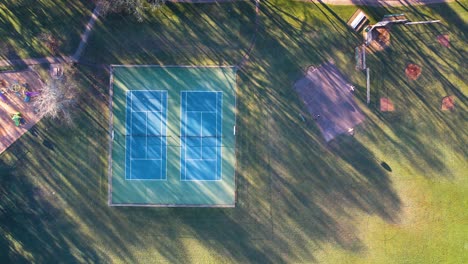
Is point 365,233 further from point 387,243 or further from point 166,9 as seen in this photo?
point 166,9

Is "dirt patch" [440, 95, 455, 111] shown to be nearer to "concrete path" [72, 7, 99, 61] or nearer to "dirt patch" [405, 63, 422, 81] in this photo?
"dirt patch" [405, 63, 422, 81]

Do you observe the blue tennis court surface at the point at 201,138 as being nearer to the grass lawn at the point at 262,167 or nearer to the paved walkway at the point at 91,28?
the grass lawn at the point at 262,167

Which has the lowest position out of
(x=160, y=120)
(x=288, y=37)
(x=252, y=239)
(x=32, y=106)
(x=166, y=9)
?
(x=32, y=106)

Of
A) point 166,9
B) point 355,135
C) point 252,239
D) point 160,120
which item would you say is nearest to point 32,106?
point 160,120

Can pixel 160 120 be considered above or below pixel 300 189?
below

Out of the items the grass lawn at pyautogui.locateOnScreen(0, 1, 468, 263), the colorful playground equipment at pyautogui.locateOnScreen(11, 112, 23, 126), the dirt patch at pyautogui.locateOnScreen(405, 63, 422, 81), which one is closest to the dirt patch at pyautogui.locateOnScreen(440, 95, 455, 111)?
the grass lawn at pyautogui.locateOnScreen(0, 1, 468, 263)
